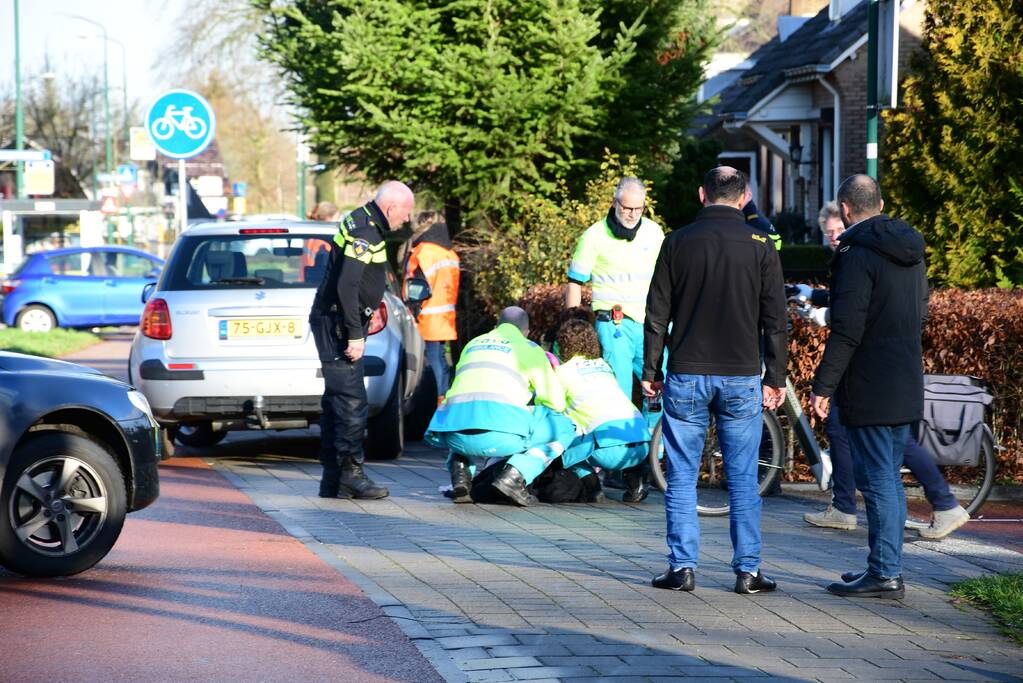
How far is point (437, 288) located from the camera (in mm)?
12773

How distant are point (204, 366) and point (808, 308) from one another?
4453mm

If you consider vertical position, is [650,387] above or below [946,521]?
above

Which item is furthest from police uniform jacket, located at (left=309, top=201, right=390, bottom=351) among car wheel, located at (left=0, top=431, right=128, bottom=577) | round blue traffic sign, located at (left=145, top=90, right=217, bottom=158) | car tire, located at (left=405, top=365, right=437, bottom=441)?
round blue traffic sign, located at (left=145, top=90, right=217, bottom=158)

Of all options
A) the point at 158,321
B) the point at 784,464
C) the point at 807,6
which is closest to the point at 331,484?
the point at 158,321

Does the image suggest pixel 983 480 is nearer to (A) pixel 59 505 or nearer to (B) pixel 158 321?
(A) pixel 59 505

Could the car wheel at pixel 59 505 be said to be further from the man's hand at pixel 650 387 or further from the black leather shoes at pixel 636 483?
the black leather shoes at pixel 636 483

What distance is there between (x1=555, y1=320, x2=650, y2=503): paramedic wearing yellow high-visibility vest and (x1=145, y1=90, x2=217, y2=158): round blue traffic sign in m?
7.66

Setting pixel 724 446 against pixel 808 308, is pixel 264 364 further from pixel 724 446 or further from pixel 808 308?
pixel 724 446

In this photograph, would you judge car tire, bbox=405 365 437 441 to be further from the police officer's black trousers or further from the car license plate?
the police officer's black trousers

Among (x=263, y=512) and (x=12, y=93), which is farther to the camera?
(x=12, y=93)

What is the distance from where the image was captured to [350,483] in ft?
30.4

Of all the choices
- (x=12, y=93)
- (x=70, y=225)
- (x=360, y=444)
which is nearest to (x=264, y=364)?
(x=360, y=444)

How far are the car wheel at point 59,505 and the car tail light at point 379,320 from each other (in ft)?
12.0

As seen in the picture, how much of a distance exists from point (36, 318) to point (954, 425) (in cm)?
2323
